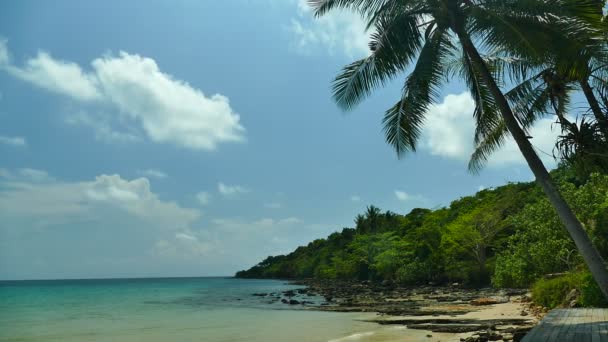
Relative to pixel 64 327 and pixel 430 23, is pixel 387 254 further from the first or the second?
pixel 430 23

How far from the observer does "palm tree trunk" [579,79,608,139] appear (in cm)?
1020

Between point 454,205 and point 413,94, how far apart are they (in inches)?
1963

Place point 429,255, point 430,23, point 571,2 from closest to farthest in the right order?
point 571,2 < point 430,23 < point 429,255

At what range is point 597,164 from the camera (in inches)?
412

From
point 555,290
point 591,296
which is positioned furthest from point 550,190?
point 555,290

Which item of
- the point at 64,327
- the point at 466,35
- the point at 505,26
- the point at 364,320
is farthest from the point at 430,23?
the point at 64,327

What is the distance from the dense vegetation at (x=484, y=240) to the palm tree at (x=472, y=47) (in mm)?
6041

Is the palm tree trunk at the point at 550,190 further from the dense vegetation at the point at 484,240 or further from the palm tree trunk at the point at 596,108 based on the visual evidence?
the dense vegetation at the point at 484,240

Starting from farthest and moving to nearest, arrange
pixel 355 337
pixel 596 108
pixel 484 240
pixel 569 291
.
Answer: pixel 484 240 → pixel 569 291 → pixel 355 337 → pixel 596 108

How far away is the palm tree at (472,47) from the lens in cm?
1003

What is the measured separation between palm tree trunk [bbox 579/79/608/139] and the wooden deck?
414 centimetres

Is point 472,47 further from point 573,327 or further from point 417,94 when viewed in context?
point 573,327

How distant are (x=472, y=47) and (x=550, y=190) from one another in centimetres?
397

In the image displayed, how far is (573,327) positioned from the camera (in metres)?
9.48
